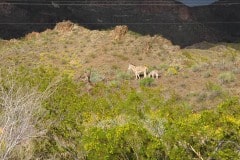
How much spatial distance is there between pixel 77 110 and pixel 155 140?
6.28m

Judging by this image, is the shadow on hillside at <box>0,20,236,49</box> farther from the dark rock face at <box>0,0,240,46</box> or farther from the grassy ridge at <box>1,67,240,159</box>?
the grassy ridge at <box>1,67,240,159</box>

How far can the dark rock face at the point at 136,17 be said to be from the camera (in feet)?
235

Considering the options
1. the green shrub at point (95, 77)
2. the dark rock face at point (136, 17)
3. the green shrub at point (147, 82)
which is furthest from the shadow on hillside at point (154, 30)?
the green shrub at point (147, 82)

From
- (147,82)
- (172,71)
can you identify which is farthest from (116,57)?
(147,82)

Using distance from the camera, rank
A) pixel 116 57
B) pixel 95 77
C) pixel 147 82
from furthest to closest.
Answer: pixel 116 57
pixel 95 77
pixel 147 82

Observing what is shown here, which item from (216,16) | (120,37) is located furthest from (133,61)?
(216,16)

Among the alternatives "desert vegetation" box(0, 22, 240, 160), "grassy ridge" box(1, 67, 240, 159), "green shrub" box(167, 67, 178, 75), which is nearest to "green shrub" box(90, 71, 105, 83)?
"desert vegetation" box(0, 22, 240, 160)

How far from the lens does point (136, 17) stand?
294ft

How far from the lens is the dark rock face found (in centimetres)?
7169

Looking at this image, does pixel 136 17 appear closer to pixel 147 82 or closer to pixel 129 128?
pixel 147 82

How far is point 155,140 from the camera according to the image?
13312mm

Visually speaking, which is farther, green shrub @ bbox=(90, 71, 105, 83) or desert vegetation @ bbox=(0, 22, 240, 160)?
green shrub @ bbox=(90, 71, 105, 83)

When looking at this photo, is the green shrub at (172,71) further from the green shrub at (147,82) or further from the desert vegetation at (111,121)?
the desert vegetation at (111,121)

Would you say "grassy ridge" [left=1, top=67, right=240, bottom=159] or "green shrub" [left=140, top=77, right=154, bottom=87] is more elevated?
"grassy ridge" [left=1, top=67, right=240, bottom=159]
